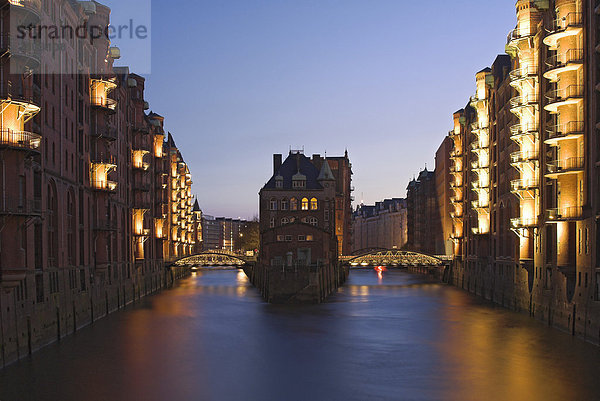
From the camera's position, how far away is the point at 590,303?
44.7 m

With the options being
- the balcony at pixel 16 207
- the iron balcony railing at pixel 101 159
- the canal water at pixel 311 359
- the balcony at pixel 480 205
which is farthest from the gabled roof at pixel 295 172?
the balcony at pixel 16 207

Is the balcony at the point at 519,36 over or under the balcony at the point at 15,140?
over

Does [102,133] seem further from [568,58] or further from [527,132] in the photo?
[568,58]

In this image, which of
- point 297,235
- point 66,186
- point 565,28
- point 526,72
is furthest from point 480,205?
point 66,186

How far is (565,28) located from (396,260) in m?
74.2

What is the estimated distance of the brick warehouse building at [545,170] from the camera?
1842 inches

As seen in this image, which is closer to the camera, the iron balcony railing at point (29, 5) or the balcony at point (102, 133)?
the iron balcony railing at point (29, 5)

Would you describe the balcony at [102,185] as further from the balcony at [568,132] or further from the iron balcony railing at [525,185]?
the balcony at [568,132]

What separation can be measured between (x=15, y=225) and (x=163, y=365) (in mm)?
11293

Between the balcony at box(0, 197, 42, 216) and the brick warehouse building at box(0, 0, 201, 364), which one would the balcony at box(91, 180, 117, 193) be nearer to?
the brick warehouse building at box(0, 0, 201, 364)

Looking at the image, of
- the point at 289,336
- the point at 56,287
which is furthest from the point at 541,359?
the point at 56,287

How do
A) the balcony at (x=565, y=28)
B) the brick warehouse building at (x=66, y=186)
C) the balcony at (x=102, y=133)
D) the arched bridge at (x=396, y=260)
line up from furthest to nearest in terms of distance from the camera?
the arched bridge at (x=396, y=260), the balcony at (x=102, y=133), the balcony at (x=565, y=28), the brick warehouse building at (x=66, y=186)

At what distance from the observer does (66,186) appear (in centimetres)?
5569

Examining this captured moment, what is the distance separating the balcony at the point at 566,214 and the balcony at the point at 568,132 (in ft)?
15.0
